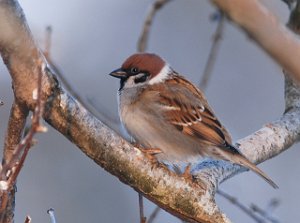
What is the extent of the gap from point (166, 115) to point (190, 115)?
0.33ft

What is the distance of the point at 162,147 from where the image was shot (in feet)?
8.59

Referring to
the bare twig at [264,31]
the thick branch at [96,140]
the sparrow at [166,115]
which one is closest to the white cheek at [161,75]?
the sparrow at [166,115]

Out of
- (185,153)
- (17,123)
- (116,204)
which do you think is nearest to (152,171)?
(17,123)

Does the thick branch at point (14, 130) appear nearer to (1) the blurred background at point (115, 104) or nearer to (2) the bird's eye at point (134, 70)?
(2) the bird's eye at point (134, 70)

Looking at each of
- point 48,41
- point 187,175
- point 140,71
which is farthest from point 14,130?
point 140,71

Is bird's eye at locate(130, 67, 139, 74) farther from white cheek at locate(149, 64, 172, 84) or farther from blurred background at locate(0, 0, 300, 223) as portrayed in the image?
blurred background at locate(0, 0, 300, 223)

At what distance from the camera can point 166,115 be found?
8.86 ft

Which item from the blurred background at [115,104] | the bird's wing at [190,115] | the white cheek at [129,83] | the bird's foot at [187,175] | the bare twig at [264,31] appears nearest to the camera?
the bare twig at [264,31]

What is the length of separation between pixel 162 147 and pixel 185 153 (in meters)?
0.10

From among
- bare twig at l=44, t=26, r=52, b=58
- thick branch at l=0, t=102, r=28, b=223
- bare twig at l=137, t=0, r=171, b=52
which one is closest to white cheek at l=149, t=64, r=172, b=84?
bare twig at l=137, t=0, r=171, b=52

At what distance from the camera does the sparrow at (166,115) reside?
8.62 ft

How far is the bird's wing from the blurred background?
194 centimetres

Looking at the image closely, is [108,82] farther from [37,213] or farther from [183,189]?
[183,189]

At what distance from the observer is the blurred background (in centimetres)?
504
